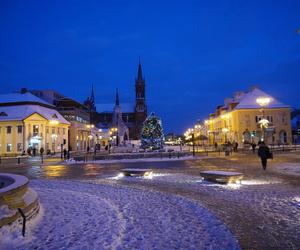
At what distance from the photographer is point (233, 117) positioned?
69750mm

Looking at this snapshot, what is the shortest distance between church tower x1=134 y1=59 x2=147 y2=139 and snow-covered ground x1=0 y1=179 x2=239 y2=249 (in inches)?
5546

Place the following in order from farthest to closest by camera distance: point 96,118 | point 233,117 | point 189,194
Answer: point 96,118, point 233,117, point 189,194

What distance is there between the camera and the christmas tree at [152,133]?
48.9 meters

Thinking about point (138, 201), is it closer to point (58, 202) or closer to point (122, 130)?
point (58, 202)

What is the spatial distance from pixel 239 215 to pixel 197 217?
1187mm

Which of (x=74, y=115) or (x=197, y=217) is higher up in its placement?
(x=74, y=115)

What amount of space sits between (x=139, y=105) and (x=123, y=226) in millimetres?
147163

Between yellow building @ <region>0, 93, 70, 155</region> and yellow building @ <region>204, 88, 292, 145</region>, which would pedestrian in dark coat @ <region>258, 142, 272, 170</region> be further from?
yellow building @ <region>0, 93, 70, 155</region>

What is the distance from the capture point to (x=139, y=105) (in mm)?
154250

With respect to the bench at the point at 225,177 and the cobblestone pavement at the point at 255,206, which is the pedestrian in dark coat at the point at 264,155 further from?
the bench at the point at 225,177

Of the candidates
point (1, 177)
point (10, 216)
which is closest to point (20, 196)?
point (10, 216)

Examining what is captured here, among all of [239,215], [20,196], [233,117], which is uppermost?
[233,117]

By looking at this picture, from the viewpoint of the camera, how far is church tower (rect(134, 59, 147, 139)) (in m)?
152

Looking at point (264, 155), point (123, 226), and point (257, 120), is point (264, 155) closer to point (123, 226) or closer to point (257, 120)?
point (123, 226)
